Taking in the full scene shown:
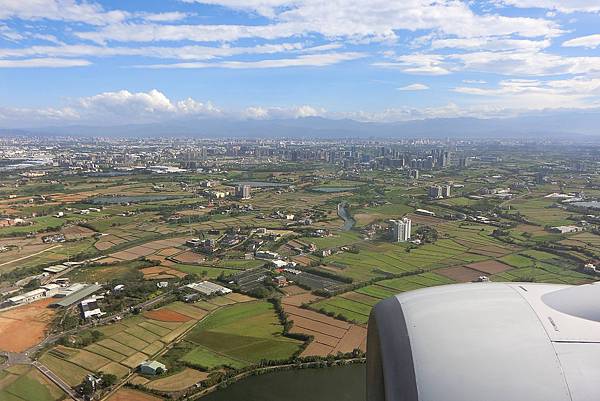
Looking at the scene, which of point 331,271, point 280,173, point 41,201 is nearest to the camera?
point 331,271

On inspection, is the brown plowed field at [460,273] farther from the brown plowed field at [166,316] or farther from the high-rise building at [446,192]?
the high-rise building at [446,192]

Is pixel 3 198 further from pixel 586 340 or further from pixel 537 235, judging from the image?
pixel 586 340

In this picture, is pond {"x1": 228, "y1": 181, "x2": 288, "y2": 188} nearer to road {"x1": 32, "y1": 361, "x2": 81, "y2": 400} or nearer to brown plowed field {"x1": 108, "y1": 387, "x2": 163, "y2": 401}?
road {"x1": 32, "y1": 361, "x2": 81, "y2": 400}

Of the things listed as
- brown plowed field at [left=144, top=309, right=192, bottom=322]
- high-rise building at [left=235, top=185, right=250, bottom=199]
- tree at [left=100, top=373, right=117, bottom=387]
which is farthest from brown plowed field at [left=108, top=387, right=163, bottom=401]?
high-rise building at [left=235, top=185, right=250, bottom=199]

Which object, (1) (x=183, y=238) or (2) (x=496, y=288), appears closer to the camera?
(2) (x=496, y=288)

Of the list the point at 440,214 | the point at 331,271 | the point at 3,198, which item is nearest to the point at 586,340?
the point at 331,271

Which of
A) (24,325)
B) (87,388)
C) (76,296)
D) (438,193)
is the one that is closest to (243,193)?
(438,193)

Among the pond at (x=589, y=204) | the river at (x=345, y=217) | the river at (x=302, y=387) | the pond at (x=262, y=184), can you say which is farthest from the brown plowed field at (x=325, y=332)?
the pond at (x=262, y=184)

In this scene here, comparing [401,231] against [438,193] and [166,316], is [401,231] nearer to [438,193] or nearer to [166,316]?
[166,316]

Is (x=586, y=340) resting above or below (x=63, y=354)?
above
